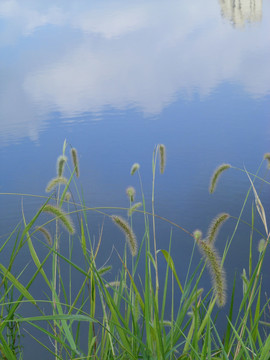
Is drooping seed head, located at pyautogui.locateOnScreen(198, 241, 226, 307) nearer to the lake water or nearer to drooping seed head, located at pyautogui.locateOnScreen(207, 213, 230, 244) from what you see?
drooping seed head, located at pyautogui.locateOnScreen(207, 213, 230, 244)

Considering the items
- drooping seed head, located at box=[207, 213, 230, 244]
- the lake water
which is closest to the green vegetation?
drooping seed head, located at box=[207, 213, 230, 244]

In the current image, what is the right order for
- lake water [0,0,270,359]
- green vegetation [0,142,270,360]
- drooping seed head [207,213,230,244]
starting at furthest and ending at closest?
lake water [0,0,270,359], drooping seed head [207,213,230,244], green vegetation [0,142,270,360]

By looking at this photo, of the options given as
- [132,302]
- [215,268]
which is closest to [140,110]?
[132,302]

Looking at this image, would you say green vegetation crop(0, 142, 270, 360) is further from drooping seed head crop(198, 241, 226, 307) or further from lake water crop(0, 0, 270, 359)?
A: lake water crop(0, 0, 270, 359)

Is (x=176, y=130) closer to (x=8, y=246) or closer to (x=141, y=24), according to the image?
(x=8, y=246)

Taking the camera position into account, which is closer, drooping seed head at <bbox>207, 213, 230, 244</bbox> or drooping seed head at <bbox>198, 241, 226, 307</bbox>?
drooping seed head at <bbox>198, 241, 226, 307</bbox>

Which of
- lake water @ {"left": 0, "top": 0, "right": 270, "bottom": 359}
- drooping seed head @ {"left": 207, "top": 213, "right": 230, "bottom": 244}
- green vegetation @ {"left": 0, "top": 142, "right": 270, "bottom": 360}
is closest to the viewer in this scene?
green vegetation @ {"left": 0, "top": 142, "right": 270, "bottom": 360}

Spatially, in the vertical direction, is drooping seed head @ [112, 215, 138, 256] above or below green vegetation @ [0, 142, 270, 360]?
above

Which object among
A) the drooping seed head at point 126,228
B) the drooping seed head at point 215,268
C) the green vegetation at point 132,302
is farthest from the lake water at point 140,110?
the drooping seed head at point 215,268

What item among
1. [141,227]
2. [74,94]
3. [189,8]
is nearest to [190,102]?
[74,94]

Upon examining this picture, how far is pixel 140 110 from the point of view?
705 centimetres

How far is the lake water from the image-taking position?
14.6 ft

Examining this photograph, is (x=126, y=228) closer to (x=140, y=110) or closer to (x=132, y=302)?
(x=132, y=302)

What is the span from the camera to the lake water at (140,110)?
4.44m
